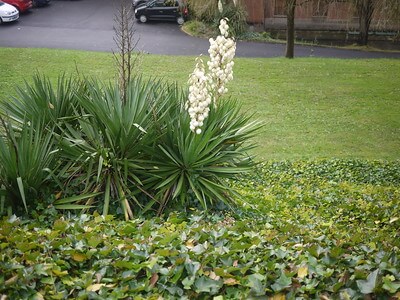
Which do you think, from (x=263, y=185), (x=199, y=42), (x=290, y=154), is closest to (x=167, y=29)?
(x=199, y=42)

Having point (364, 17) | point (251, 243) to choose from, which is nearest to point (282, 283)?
point (251, 243)

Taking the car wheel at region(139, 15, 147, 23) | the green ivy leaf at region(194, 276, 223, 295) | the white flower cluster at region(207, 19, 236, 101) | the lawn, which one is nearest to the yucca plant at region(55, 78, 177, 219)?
the lawn

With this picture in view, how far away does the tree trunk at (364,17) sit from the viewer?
2865cm

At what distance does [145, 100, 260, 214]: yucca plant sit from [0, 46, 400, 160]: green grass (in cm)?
708

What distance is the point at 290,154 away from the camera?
14305 mm

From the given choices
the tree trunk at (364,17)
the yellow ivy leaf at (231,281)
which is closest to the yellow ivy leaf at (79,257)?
the yellow ivy leaf at (231,281)

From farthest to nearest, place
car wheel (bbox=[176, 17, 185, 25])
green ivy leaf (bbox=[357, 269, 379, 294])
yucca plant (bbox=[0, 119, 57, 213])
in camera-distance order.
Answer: car wheel (bbox=[176, 17, 185, 25]) → yucca plant (bbox=[0, 119, 57, 213]) → green ivy leaf (bbox=[357, 269, 379, 294])

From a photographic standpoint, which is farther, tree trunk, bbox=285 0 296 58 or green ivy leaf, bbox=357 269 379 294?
tree trunk, bbox=285 0 296 58

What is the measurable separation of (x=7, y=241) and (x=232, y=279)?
1.39 meters

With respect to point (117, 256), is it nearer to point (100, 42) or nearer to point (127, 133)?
point (127, 133)

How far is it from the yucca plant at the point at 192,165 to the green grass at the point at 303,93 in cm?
708

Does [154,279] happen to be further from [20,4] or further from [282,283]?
[20,4]

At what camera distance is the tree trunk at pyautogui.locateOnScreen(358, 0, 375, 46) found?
2865cm

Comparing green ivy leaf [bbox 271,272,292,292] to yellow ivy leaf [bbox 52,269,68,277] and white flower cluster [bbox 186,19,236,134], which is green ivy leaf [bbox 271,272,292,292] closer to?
yellow ivy leaf [bbox 52,269,68,277]
